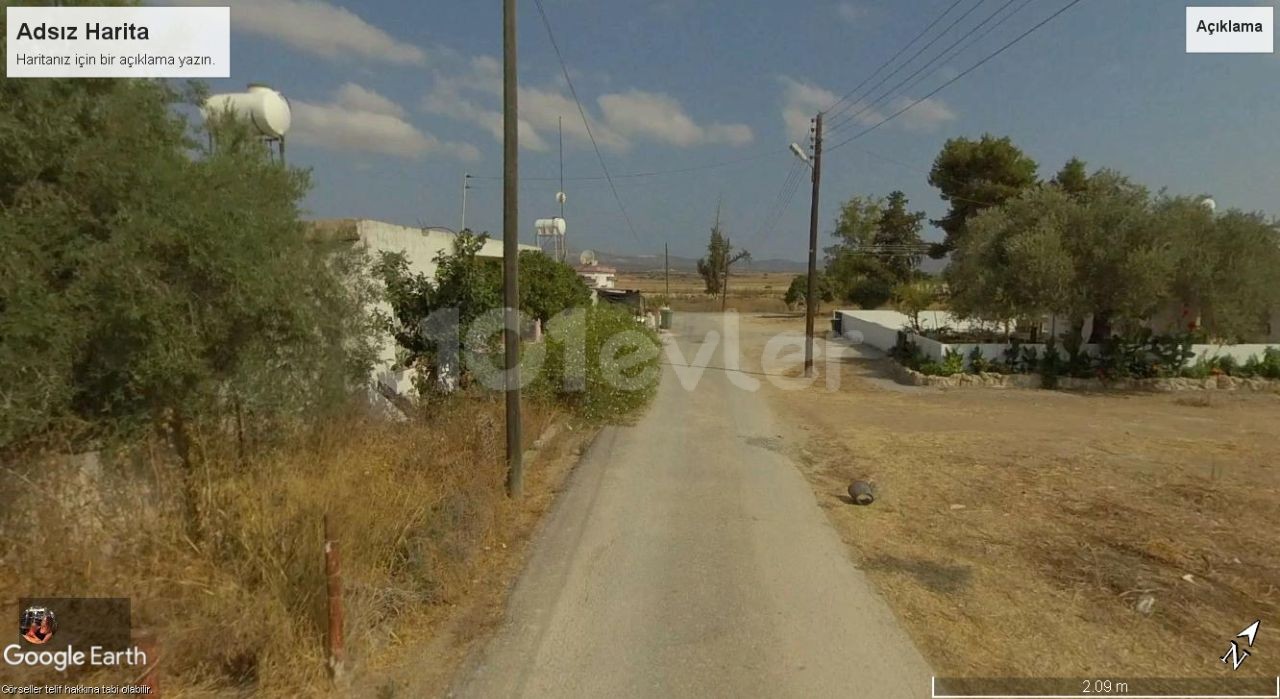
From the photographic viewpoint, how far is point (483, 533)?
5.45 meters

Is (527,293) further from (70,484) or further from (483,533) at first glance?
(70,484)

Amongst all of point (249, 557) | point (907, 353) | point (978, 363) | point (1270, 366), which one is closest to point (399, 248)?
point (249, 557)

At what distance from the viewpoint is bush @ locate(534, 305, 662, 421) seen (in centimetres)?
1024

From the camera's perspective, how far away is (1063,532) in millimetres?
6027

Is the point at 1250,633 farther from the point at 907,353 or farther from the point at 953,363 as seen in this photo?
the point at 907,353

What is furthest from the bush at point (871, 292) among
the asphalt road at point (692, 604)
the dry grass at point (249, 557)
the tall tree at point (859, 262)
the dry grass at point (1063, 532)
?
the dry grass at point (249, 557)


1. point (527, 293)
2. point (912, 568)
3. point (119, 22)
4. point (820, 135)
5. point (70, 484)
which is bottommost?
point (912, 568)

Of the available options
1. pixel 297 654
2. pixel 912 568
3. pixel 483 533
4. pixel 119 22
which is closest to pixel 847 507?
pixel 912 568

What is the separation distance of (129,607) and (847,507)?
6.04m

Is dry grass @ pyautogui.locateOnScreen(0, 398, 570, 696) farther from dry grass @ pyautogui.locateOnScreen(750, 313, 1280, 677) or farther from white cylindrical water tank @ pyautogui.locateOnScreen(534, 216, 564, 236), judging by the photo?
white cylindrical water tank @ pyautogui.locateOnScreen(534, 216, 564, 236)

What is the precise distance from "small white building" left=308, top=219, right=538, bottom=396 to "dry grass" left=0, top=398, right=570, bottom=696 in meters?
2.65

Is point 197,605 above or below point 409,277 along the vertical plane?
below

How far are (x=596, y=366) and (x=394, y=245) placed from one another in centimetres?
351

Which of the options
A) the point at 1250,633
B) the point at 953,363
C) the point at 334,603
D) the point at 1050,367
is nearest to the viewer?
the point at 334,603
